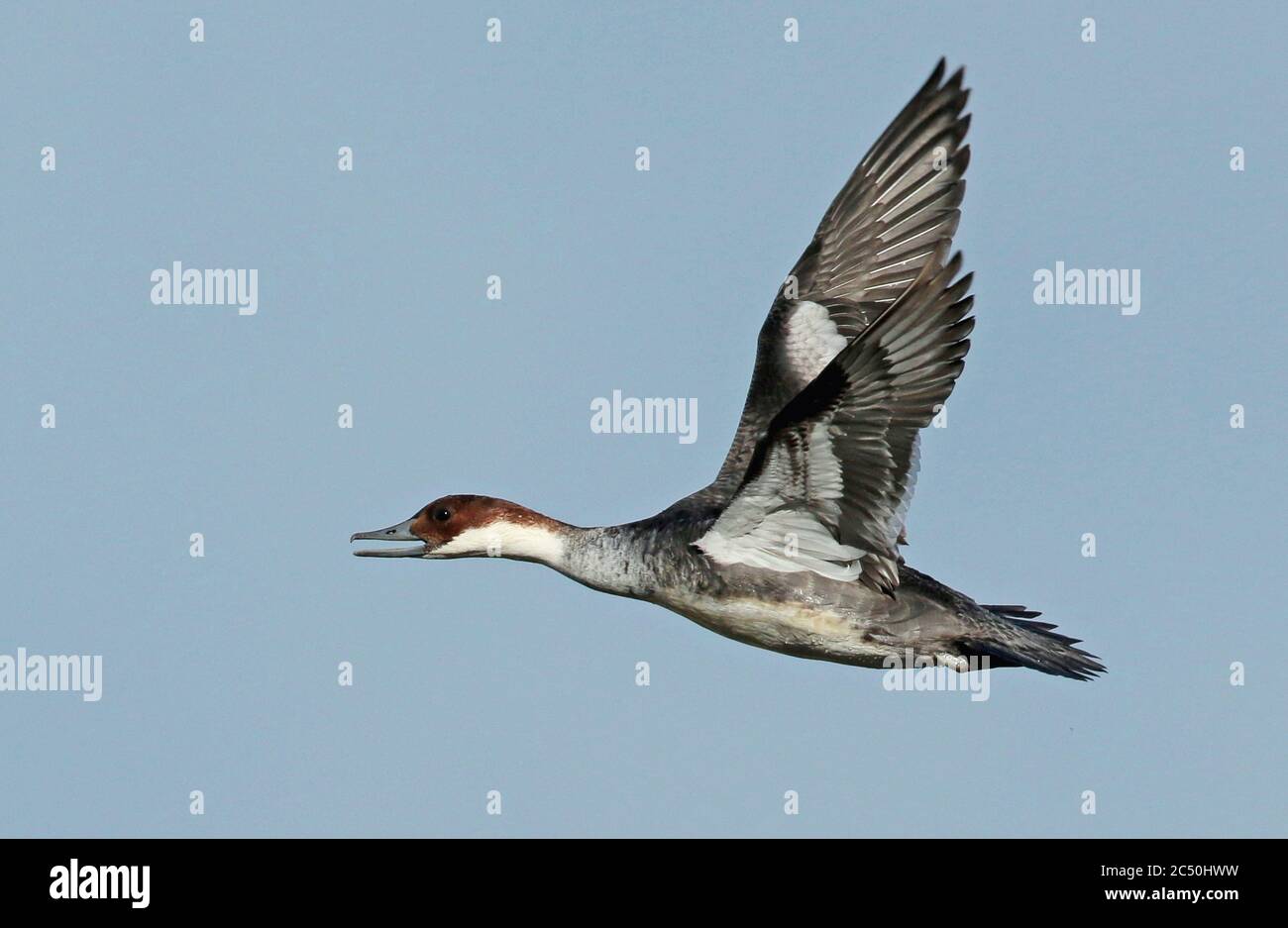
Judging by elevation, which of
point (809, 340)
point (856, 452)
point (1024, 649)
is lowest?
point (1024, 649)

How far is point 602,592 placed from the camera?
1104 centimetres

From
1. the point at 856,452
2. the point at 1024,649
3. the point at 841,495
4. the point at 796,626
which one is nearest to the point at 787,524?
the point at 841,495

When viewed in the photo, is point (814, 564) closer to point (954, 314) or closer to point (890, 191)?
point (954, 314)

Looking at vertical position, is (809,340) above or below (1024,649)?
above

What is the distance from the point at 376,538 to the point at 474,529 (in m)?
0.68

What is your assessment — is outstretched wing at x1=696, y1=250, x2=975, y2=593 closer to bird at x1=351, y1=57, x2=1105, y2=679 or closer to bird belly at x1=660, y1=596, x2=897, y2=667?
bird at x1=351, y1=57, x2=1105, y2=679

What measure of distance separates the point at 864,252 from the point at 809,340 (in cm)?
87

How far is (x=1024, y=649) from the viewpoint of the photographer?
10406 millimetres

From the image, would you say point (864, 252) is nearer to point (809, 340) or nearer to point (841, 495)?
point (809, 340)

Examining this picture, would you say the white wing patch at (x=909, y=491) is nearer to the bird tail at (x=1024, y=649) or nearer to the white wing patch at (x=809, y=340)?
the bird tail at (x=1024, y=649)

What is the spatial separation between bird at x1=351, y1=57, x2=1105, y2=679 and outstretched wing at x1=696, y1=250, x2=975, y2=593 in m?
0.01

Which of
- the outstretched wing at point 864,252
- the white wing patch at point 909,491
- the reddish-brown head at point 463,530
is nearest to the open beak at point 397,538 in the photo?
the reddish-brown head at point 463,530

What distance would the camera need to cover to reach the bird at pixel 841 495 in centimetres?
914

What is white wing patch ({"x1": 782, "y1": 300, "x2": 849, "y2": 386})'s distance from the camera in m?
12.1
